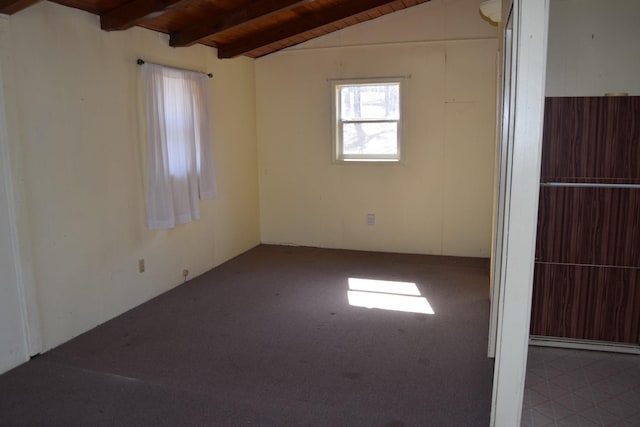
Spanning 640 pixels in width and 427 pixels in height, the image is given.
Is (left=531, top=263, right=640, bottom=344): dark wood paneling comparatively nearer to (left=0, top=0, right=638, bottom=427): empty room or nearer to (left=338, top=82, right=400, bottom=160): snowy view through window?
(left=0, top=0, right=638, bottom=427): empty room

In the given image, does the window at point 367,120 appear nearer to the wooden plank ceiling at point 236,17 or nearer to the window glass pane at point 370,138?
the window glass pane at point 370,138

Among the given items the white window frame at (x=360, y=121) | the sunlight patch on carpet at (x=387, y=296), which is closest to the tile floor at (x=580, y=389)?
the sunlight patch on carpet at (x=387, y=296)

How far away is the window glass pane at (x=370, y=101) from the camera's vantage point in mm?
5578

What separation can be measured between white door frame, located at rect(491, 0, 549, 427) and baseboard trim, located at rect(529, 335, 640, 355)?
134cm

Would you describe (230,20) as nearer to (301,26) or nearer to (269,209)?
(301,26)

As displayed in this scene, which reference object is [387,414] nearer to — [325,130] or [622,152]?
[622,152]

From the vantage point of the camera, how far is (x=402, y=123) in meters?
5.52

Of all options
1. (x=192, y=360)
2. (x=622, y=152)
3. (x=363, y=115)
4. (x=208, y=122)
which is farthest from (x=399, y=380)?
(x=363, y=115)

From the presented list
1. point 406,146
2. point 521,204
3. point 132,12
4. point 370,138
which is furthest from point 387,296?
point 132,12

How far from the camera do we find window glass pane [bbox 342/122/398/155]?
5641 mm

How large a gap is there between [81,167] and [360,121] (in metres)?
3.20


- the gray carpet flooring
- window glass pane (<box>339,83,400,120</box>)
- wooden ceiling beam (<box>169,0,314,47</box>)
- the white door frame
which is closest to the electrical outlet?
window glass pane (<box>339,83,400,120</box>)

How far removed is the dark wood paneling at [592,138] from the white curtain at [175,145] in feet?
9.66

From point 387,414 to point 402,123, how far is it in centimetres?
372
